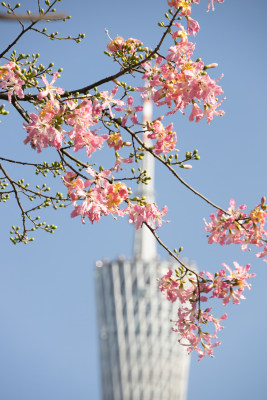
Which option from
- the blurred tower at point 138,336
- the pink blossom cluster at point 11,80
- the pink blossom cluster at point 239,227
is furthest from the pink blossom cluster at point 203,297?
the blurred tower at point 138,336

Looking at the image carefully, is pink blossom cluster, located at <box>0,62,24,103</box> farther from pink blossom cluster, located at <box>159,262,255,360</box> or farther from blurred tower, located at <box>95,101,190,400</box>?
blurred tower, located at <box>95,101,190,400</box>

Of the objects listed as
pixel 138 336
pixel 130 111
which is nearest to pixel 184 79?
pixel 130 111

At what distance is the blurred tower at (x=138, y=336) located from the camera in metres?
66.1

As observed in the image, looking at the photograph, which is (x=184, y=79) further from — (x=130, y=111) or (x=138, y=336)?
(x=138, y=336)

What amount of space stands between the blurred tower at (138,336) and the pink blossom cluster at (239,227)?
61.4m

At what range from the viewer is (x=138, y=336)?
2623 inches

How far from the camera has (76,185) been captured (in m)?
3.39

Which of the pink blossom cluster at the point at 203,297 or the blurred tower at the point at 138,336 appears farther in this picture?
the blurred tower at the point at 138,336

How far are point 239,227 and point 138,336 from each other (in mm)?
64672

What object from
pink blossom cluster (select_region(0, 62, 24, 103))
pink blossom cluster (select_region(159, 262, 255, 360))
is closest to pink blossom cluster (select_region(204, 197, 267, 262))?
pink blossom cluster (select_region(159, 262, 255, 360))

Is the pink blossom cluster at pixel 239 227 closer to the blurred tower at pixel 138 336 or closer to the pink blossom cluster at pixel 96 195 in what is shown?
the pink blossom cluster at pixel 96 195

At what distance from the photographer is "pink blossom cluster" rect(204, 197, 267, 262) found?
3.86m

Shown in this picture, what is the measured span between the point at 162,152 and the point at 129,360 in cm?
6582

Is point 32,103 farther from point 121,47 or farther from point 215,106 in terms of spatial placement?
point 215,106
